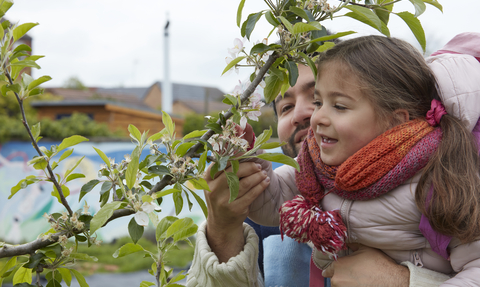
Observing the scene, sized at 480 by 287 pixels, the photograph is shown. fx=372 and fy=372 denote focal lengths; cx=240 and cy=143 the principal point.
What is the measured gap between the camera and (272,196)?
1619mm

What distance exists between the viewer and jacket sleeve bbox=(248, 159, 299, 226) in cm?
158

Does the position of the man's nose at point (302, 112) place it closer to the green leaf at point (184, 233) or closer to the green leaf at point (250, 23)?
the green leaf at point (250, 23)

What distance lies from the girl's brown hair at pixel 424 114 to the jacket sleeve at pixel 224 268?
704 mm

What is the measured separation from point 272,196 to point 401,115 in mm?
619

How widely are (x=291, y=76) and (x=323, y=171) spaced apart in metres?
0.62

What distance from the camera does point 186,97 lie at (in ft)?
154

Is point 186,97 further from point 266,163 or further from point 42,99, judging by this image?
point 266,163

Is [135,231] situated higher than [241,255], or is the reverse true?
[135,231]

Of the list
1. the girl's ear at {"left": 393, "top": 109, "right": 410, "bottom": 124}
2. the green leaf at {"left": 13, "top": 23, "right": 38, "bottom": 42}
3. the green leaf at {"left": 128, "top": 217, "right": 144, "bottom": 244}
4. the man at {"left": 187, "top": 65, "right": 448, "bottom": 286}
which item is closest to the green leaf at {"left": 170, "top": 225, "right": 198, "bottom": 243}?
the green leaf at {"left": 128, "top": 217, "right": 144, "bottom": 244}

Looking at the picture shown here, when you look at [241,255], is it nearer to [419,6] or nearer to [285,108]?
[285,108]

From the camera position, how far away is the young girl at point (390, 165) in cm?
127

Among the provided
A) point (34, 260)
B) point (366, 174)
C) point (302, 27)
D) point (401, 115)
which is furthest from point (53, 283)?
point (401, 115)

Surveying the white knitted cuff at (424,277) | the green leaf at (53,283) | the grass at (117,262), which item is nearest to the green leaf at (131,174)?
the green leaf at (53,283)

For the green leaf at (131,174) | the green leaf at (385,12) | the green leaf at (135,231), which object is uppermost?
the green leaf at (385,12)
